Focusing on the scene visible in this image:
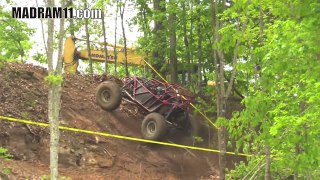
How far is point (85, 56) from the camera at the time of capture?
17.6 meters

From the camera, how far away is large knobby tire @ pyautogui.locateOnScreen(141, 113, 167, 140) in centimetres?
1178

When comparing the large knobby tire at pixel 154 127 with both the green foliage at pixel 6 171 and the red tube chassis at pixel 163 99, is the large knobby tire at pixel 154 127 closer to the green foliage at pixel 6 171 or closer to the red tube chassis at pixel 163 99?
Answer: the red tube chassis at pixel 163 99

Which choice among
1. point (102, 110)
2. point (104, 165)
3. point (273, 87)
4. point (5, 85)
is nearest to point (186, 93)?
point (102, 110)

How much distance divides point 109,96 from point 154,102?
57.0 inches

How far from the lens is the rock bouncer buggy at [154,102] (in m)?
12.2

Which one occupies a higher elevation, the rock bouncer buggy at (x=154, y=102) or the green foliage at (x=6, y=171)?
the rock bouncer buggy at (x=154, y=102)

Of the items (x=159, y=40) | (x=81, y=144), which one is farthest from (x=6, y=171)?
(x=159, y=40)

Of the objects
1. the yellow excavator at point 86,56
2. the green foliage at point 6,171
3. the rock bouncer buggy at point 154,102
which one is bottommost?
the green foliage at point 6,171

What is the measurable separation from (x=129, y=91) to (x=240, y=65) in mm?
6656

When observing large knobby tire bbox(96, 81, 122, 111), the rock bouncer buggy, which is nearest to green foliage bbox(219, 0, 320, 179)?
the rock bouncer buggy

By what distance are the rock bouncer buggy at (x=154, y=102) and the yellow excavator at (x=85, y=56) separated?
3.77m

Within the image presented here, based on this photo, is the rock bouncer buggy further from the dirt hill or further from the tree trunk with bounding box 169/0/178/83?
the tree trunk with bounding box 169/0/178/83

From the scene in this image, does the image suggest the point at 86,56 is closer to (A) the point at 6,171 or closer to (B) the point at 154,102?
(B) the point at 154,102

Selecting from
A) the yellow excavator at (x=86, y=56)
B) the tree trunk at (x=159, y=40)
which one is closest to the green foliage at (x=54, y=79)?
the tree trunk at (x=159, y=40)
